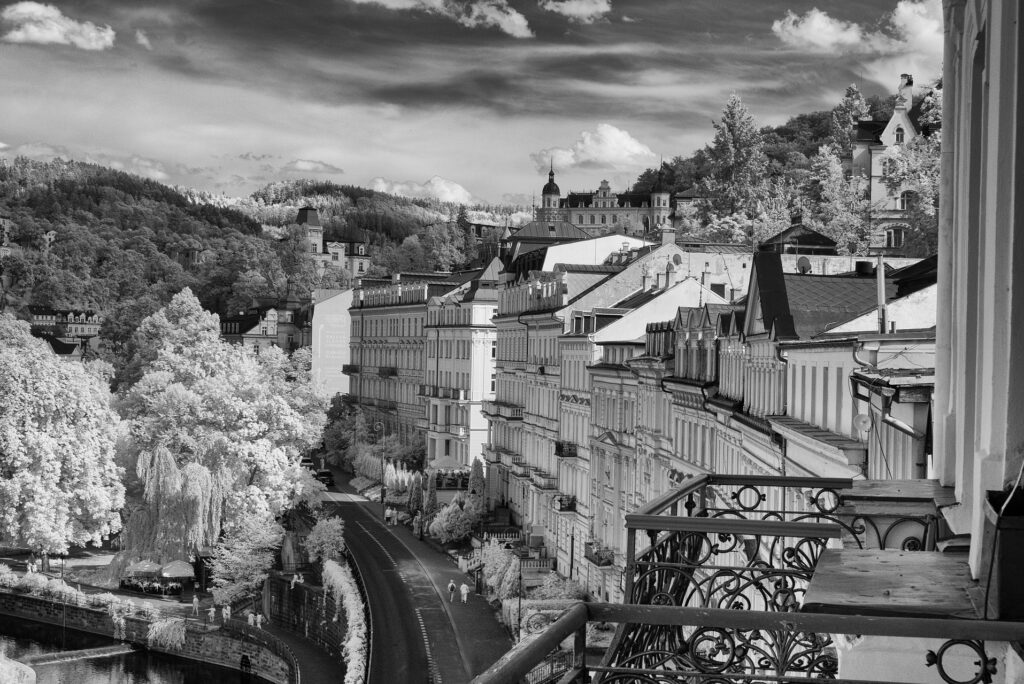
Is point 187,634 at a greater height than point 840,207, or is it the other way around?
point 840,207

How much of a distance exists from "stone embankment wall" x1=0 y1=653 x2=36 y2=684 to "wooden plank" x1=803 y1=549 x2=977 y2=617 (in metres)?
38.4

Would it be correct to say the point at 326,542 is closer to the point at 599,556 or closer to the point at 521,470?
the point at 521,470

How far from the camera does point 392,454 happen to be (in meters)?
85.3

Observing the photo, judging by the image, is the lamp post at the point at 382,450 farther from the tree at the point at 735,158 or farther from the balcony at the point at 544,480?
the tree at the point at 735,158

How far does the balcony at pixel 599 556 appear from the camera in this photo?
44.1m

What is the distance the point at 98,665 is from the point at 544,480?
18.9 meters

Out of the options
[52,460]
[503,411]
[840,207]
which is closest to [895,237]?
[840,207]

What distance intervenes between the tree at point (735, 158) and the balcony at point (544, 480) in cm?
4428

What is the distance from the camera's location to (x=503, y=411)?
6756cm

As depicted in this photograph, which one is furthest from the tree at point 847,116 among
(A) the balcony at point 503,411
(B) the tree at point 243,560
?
(B) the tree at point 243,560

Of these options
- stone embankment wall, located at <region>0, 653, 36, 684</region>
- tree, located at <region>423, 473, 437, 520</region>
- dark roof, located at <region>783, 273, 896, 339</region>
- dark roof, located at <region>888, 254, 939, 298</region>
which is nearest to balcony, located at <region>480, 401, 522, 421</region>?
tree, located at <region>423, 473, 437, 520</region>

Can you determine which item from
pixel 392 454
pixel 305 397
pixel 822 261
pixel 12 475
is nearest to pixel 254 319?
pixel 392 454

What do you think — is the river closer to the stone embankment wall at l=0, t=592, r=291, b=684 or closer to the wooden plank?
the stone embankment wall at l=0, t=592, r=291, b=684

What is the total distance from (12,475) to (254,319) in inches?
3082
